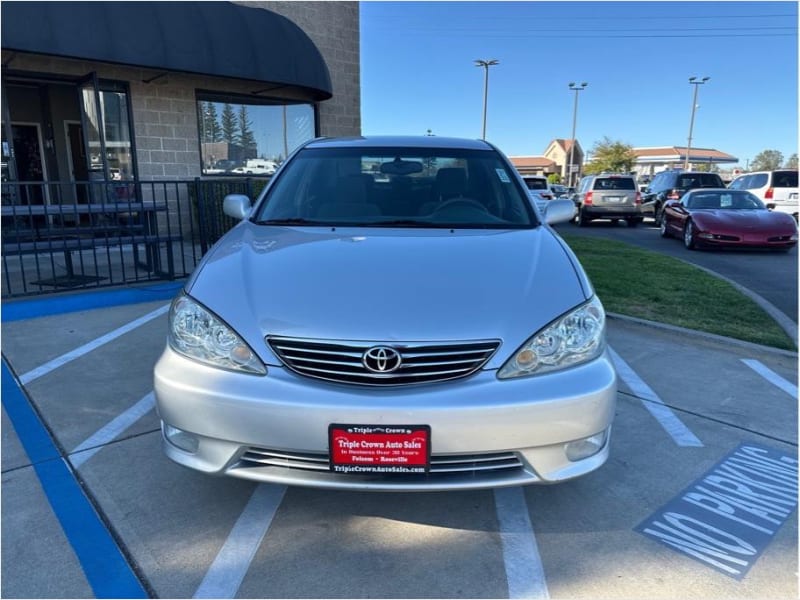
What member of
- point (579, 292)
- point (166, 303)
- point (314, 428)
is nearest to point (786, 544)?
point (579, 292)

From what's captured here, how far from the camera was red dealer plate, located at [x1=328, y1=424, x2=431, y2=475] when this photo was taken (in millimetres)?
1911

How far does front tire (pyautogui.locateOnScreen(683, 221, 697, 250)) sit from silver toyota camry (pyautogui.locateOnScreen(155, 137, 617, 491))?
1029 centimetres

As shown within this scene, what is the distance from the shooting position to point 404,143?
12.2 ft

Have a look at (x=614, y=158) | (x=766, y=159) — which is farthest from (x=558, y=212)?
(x=766, y=159)

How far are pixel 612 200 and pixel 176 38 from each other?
12.7m

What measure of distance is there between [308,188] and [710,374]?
10.6 ft

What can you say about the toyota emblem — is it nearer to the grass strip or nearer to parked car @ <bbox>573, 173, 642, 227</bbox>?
the grass strip

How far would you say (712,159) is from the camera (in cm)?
6462

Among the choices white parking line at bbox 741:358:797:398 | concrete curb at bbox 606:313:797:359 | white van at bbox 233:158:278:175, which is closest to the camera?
white parking line at bbox 741:358:797:398

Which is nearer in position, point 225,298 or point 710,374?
point 225,298

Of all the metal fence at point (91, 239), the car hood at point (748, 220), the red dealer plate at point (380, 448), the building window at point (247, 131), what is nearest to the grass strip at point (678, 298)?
the car hood at point (748, 220)

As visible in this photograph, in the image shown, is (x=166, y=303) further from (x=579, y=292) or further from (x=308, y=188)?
(x=579, y=292)

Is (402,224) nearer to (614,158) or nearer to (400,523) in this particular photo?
(400,523)

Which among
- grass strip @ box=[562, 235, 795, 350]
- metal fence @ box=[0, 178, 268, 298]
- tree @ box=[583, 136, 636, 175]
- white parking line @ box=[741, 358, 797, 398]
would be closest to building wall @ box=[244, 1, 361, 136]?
metal fence @ box=[0, 178, 268, 298]
